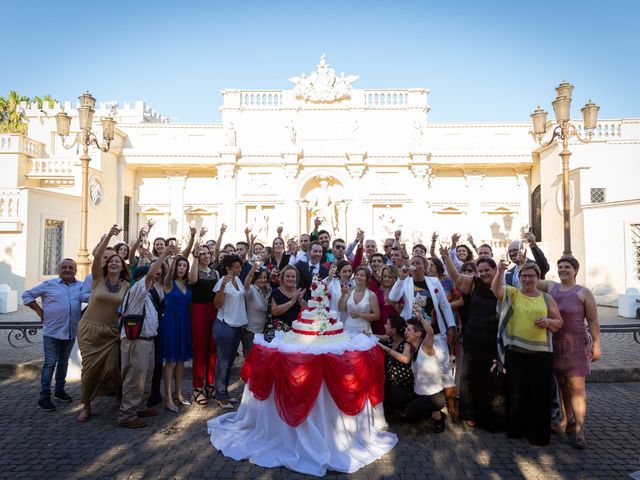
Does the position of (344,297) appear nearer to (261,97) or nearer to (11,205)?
(11,205)

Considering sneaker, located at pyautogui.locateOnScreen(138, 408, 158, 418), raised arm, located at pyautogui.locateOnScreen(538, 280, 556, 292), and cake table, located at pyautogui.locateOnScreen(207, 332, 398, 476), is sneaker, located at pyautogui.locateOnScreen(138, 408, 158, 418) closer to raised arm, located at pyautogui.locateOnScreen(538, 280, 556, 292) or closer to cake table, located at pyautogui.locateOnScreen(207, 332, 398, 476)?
cake table, located at pyautogui.locateOnScreen(207, 332, 398, 476)

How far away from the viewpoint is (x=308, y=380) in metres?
3.96

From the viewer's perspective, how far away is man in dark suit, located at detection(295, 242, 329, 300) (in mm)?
5988

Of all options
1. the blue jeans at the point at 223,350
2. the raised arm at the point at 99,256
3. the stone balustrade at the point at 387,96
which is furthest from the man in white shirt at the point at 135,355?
the stone balustrade at the point at 387,96

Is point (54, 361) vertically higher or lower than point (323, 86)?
lower

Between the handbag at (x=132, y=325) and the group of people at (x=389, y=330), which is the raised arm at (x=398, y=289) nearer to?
the group of people at (x=389, y=330)

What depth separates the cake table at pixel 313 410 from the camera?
3.86 metres

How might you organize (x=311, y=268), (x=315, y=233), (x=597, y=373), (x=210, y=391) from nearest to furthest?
(x=210, y=391), (x=597, y=373), (x=311, y=268), (x=315, y=233)

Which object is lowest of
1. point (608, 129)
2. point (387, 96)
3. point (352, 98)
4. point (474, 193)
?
point (474, 193)

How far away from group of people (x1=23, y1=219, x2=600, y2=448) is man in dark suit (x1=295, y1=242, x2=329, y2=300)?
519mm

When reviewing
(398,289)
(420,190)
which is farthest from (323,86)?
(398,289)

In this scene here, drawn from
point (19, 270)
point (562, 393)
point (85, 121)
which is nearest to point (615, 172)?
point (562, 393)

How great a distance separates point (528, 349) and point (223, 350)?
139 inches

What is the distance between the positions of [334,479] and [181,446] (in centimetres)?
164
